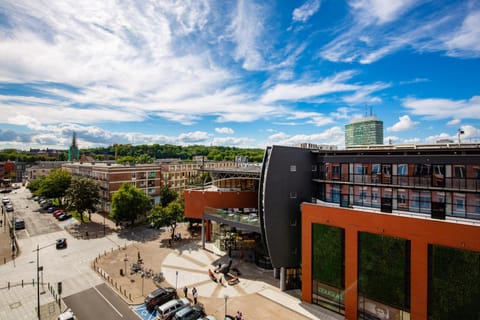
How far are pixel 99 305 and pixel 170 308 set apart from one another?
23.9ft

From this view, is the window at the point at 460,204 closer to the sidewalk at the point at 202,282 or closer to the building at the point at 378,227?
the building at the point at 378,227

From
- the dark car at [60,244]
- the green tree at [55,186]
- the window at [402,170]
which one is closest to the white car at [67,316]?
the dark car at [60,244]

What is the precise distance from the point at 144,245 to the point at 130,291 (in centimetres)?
1305

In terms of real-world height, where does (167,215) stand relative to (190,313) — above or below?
above

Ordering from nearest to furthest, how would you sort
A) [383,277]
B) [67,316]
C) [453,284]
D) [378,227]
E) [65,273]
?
[453,284] < [383,277] < [378,227] < [67,316] < [65,273]

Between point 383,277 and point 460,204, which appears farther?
point 383,277

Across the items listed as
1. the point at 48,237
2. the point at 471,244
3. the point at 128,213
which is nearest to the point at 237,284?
the point at 471,244

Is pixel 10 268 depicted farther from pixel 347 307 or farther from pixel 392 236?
pixel 392 236

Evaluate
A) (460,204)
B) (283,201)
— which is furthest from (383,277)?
(283,201)

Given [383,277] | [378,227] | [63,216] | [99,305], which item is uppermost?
[378,227]

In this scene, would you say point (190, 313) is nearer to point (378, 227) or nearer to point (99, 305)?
Answer: point (99, 305)

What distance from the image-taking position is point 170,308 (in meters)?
21.0

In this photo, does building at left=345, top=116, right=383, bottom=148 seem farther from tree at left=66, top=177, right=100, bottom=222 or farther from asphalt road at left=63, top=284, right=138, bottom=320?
asphalt road at left=63, top=284, right=138, bottom=320

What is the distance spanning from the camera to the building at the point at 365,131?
98.0m
